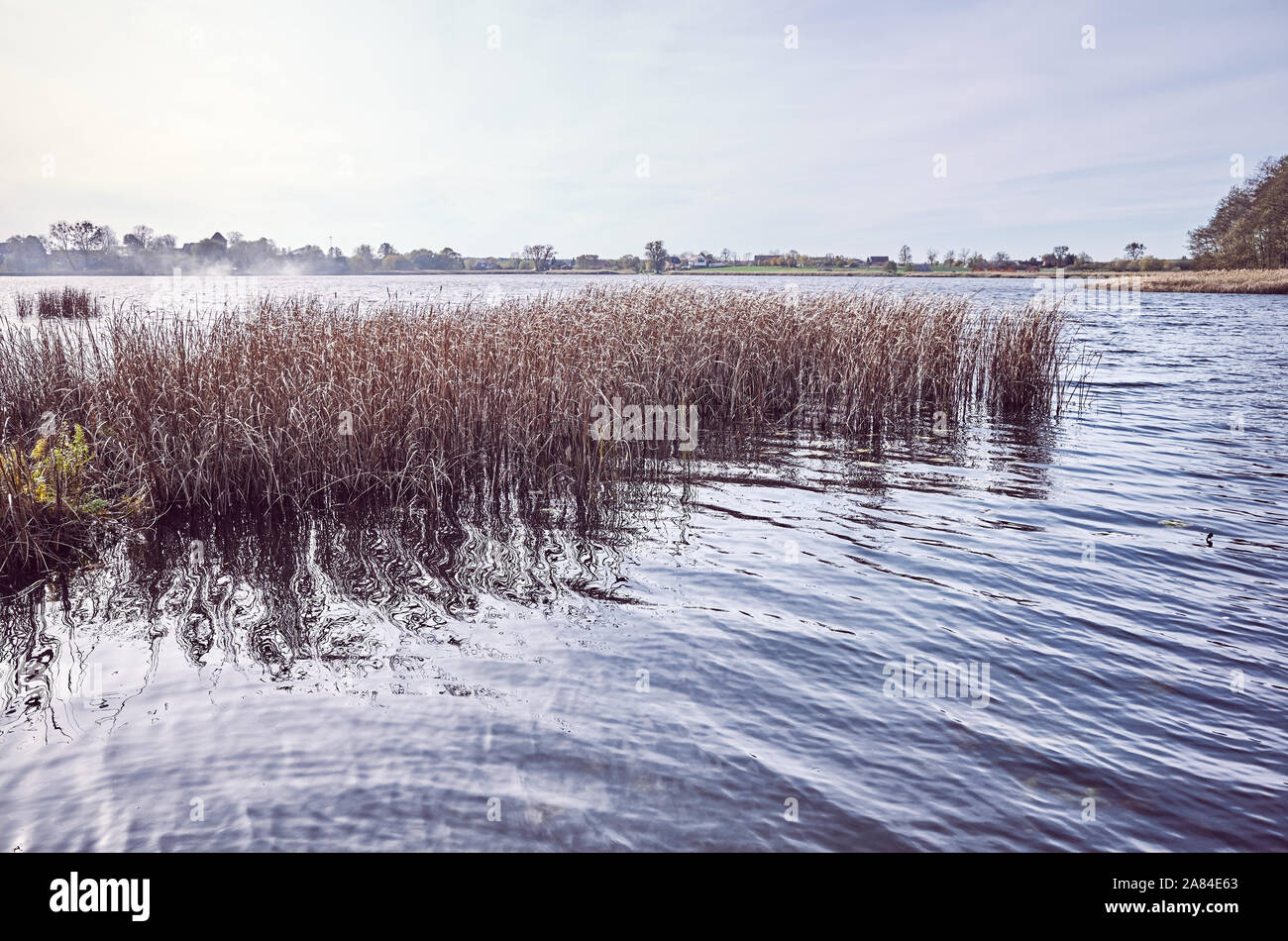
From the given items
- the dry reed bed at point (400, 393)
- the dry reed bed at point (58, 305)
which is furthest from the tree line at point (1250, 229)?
the dry reed bed at point (58, 305)

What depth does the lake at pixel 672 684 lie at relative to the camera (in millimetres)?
3510

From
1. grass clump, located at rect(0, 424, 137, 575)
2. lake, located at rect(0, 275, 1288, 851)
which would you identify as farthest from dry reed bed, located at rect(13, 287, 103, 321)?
lake, located at rect(0, 275, 1288, 851)

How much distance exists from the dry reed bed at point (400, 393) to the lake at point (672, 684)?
0.89m

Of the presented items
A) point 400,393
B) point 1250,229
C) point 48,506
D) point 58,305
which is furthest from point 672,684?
point 1250,229

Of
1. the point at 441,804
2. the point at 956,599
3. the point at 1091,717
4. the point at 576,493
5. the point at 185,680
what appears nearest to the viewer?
the point at 441,804

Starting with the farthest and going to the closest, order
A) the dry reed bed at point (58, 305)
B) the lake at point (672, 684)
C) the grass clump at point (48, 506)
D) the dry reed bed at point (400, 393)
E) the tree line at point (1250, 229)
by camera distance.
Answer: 1. the tree line at point (1250, 229)
2. the dry reed bed at point (58, 305)
3. the dry reed bed at point (400, 393)
4. the grass clump at point (48, 506)
5. the lake at point (672, 684)

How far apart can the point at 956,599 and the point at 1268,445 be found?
9893 millimetres

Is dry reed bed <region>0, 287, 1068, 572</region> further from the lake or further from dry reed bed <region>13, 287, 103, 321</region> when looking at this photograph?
dry reed bed <region>13, 287, 103, 321</region>

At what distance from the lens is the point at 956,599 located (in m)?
5.94

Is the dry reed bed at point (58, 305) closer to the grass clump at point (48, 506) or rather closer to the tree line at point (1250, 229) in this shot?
the grass clump at point (48, 506)

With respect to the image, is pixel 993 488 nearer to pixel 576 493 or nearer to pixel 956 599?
pixel 956 599

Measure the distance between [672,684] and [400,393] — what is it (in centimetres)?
546

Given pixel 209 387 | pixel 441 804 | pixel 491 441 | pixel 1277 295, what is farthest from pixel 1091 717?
pixel 1277 295
